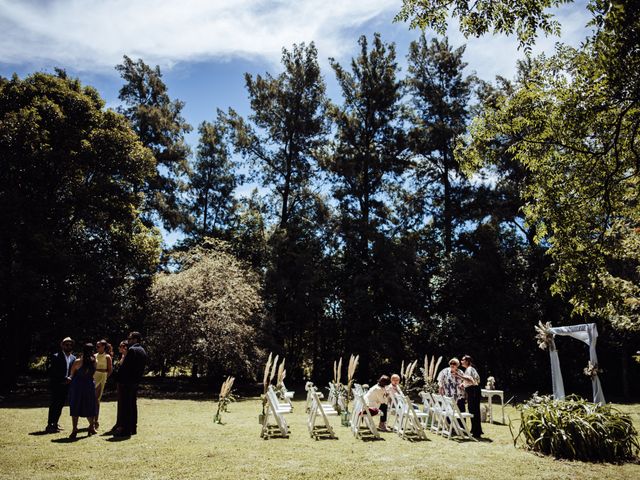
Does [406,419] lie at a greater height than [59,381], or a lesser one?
lesser

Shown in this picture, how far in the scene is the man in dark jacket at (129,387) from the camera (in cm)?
819

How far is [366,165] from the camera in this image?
28.1m

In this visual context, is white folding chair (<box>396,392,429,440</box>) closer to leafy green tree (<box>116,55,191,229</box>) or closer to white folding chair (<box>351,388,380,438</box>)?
white folding chair (<box>351,388,380,438</box>)

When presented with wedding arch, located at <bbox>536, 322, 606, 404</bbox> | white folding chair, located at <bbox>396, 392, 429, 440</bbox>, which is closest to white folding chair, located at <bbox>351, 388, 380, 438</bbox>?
white folding chair, located at <bbox>396, 392, 429, 440</bbox>

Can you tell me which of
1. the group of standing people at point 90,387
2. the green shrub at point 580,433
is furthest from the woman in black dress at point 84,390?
the green shrub at point 580,433

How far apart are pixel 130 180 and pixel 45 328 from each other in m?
7.54

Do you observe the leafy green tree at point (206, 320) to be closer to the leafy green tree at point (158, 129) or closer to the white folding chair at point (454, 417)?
the leafy green tree at point (158, 129)

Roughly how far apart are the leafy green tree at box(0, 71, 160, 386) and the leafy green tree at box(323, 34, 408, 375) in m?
12.0

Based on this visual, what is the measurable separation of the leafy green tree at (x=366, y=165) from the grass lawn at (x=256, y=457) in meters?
17.1

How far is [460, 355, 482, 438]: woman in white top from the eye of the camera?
355 inches

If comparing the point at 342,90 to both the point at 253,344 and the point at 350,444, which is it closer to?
the point at 253,344

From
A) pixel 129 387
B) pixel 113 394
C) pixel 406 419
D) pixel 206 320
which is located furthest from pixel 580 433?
pixel 113 394

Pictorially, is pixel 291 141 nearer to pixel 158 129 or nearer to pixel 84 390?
pixel 158 129

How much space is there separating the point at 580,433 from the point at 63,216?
19110mm
